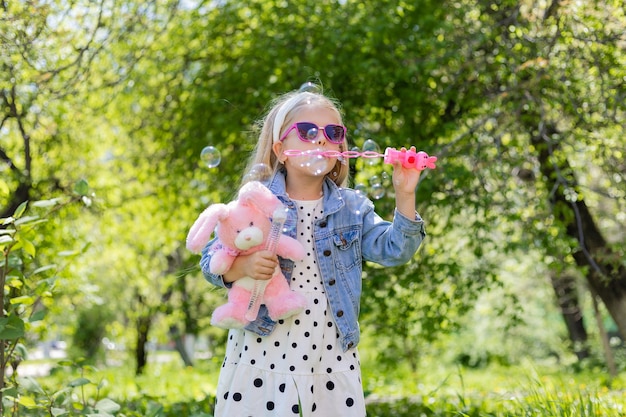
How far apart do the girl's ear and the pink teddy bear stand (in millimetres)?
240

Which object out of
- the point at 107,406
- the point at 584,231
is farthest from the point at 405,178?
the point at 584,231

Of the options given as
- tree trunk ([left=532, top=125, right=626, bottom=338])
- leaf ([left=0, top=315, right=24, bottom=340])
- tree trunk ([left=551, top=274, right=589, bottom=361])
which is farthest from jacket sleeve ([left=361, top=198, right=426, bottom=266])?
tree trunk ([left=551, top=274, right=589, bottom=361])

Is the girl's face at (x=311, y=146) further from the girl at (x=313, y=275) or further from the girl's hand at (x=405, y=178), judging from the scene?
the girl's hand at (x=405, y=178)

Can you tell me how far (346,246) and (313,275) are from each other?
14 cm

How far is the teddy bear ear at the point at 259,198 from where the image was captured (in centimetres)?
204

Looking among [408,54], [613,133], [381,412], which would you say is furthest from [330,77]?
[381,412]

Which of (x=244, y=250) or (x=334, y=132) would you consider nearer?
(x=244, y=250)

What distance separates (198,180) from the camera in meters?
6.26

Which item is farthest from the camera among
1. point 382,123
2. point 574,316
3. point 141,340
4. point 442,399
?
point 574,316

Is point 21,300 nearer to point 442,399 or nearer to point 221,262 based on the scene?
point 221,262

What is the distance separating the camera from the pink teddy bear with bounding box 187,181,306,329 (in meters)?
2.03

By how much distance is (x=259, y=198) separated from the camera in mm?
2033

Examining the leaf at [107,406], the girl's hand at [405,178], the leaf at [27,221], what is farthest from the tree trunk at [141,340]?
the girl's hand at [405,178]

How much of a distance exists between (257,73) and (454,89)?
5.15 feet
